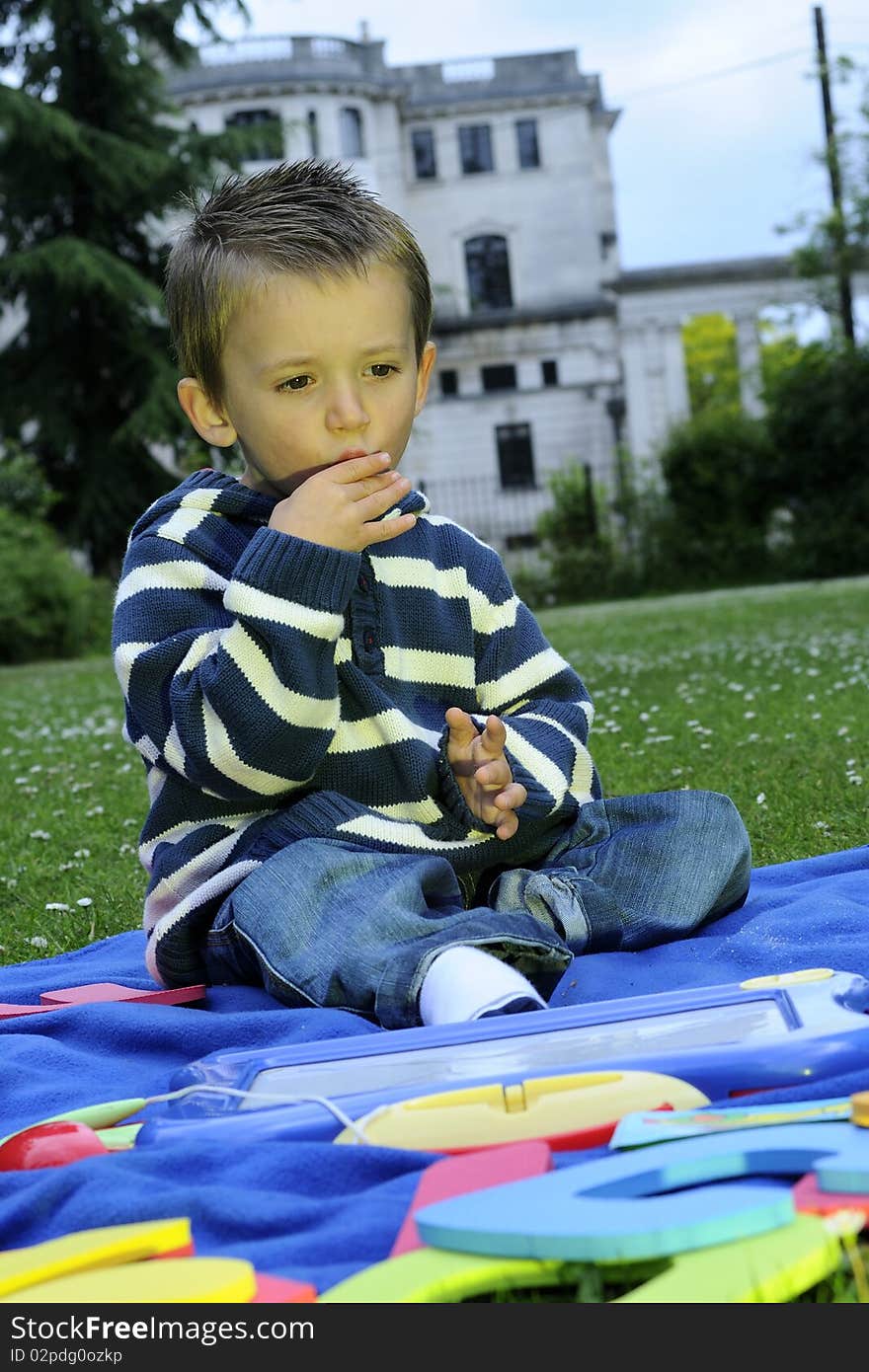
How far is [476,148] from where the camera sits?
35281 millimetres

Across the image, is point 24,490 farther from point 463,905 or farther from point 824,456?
point 463,905

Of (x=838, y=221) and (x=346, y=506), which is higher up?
(x=838, y=221)

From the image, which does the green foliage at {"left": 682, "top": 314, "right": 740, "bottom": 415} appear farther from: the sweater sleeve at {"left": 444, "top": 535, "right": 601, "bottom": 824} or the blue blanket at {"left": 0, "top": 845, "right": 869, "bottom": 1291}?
the blue blanket at {"left": 0, "top": 845, "right": 869, "bottom": 1291}

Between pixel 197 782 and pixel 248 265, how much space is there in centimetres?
82

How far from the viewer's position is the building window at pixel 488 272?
117ft

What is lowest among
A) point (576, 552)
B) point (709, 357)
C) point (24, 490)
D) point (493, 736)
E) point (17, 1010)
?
point (576, 552)

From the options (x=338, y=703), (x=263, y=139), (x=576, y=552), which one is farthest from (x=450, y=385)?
(x=338, y=703)

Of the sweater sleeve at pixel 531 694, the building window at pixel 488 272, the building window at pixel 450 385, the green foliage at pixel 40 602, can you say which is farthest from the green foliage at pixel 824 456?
the sweater sleeve at pixel 531 694

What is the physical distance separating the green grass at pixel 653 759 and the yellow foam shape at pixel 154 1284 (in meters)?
0.25

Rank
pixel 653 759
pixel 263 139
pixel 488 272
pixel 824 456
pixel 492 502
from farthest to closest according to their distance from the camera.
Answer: pixel 488 272
pixel 492 502
pixel 824 456
pixel 263 139
pixel 653 759

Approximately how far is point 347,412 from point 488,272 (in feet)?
115

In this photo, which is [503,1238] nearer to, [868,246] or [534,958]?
[534,958]

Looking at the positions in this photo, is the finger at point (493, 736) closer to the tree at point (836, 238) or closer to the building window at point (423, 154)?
the tree at point (836, 238)

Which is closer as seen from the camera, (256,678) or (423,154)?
(256,678)
